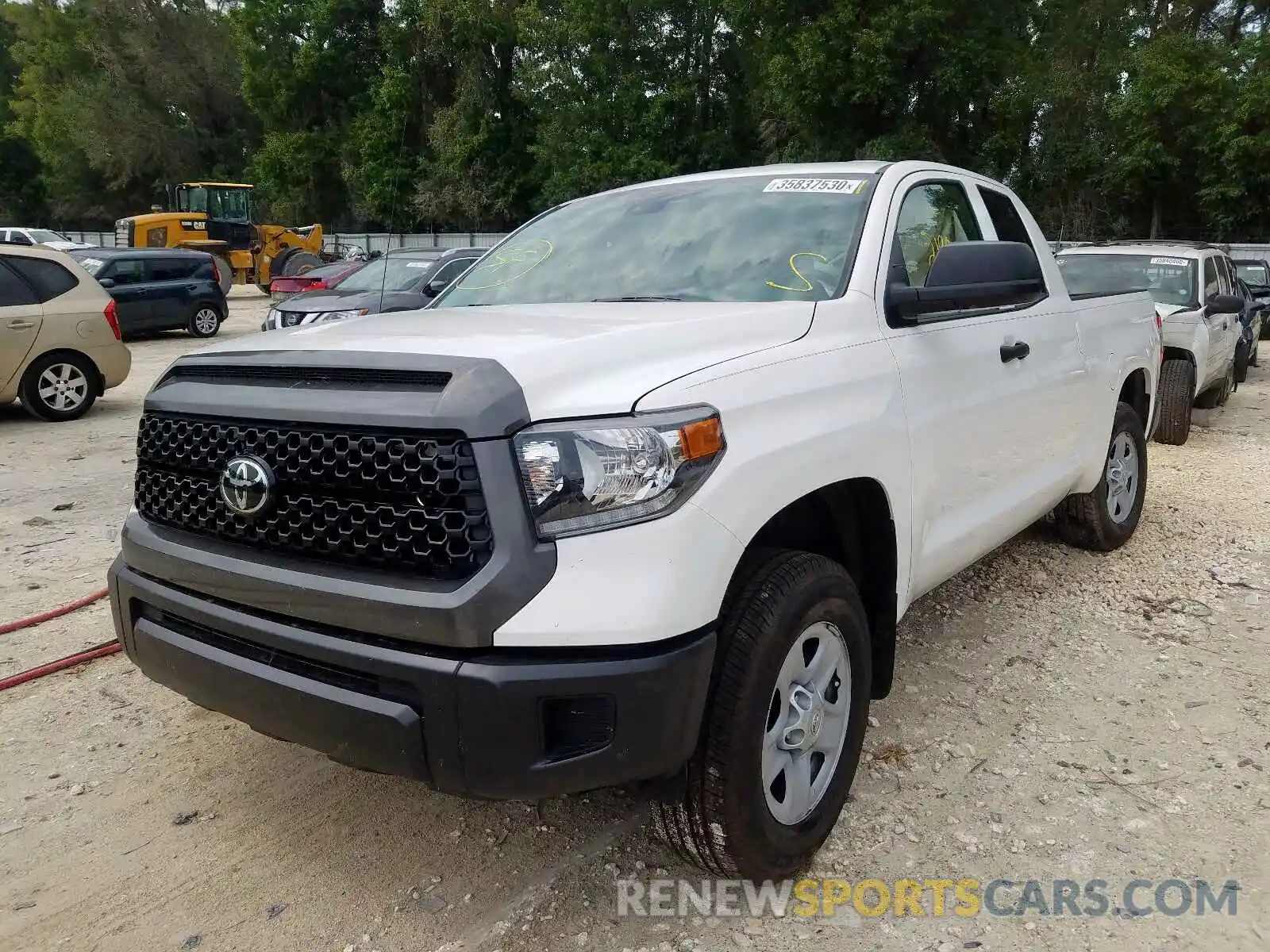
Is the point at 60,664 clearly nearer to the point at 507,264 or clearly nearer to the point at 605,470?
the point at 507,264

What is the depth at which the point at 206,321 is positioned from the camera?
1783 cm

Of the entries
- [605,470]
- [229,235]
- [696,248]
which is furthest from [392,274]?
[229,235]

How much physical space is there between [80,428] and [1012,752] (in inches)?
357

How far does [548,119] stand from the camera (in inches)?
1447

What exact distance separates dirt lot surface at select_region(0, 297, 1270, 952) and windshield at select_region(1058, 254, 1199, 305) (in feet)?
18.6

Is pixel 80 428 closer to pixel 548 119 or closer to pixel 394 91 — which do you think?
pixel 548 119

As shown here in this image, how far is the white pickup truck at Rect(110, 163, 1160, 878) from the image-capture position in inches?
79.0

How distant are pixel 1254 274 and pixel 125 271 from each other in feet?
64.9

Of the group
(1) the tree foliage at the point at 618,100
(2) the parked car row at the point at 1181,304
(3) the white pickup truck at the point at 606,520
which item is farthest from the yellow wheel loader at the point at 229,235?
(3) the white pickup truck at the point at 606,520

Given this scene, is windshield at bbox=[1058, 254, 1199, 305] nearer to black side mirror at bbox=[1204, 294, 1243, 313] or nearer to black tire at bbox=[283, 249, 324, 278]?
black side mirror at bbox=[1204, 294, 1243, 313]

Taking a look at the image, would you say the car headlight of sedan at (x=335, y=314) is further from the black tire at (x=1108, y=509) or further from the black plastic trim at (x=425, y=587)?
the black plastic trim at (x=425, y=587)

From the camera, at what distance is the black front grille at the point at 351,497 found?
6.66ft

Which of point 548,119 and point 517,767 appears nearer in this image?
point 517,767

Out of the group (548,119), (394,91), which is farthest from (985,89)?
(394,91)
